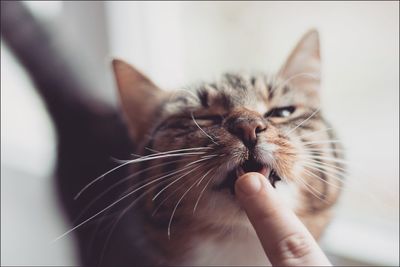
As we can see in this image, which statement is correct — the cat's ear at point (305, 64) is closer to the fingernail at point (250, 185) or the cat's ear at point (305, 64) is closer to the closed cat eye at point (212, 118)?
the closed cat eye at point (212, 118)

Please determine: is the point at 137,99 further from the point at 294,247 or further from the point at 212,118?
the point at 294,247

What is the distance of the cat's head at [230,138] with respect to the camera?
61 centimetres

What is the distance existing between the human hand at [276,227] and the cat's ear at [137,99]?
1.30 ft

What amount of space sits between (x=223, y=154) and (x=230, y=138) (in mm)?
30

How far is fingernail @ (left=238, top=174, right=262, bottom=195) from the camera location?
0.52 metres

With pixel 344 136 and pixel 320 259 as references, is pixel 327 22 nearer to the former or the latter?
pixel 344 136

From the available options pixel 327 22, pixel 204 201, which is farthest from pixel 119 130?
pixel 327 22

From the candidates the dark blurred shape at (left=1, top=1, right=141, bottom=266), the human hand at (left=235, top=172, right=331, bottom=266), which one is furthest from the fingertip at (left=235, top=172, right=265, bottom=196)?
the dark blurred shape at (left=1, top=1, right=141, bottom=266)

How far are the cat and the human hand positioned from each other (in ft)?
0.24

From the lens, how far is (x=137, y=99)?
87 centimetres

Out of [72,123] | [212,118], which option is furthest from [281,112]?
[72,123]

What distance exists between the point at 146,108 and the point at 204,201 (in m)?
0.31

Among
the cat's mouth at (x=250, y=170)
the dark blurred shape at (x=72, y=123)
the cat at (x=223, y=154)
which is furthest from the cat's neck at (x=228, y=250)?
the dark blurred shape at (x=72, y=123)

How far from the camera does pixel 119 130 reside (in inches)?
41.0
